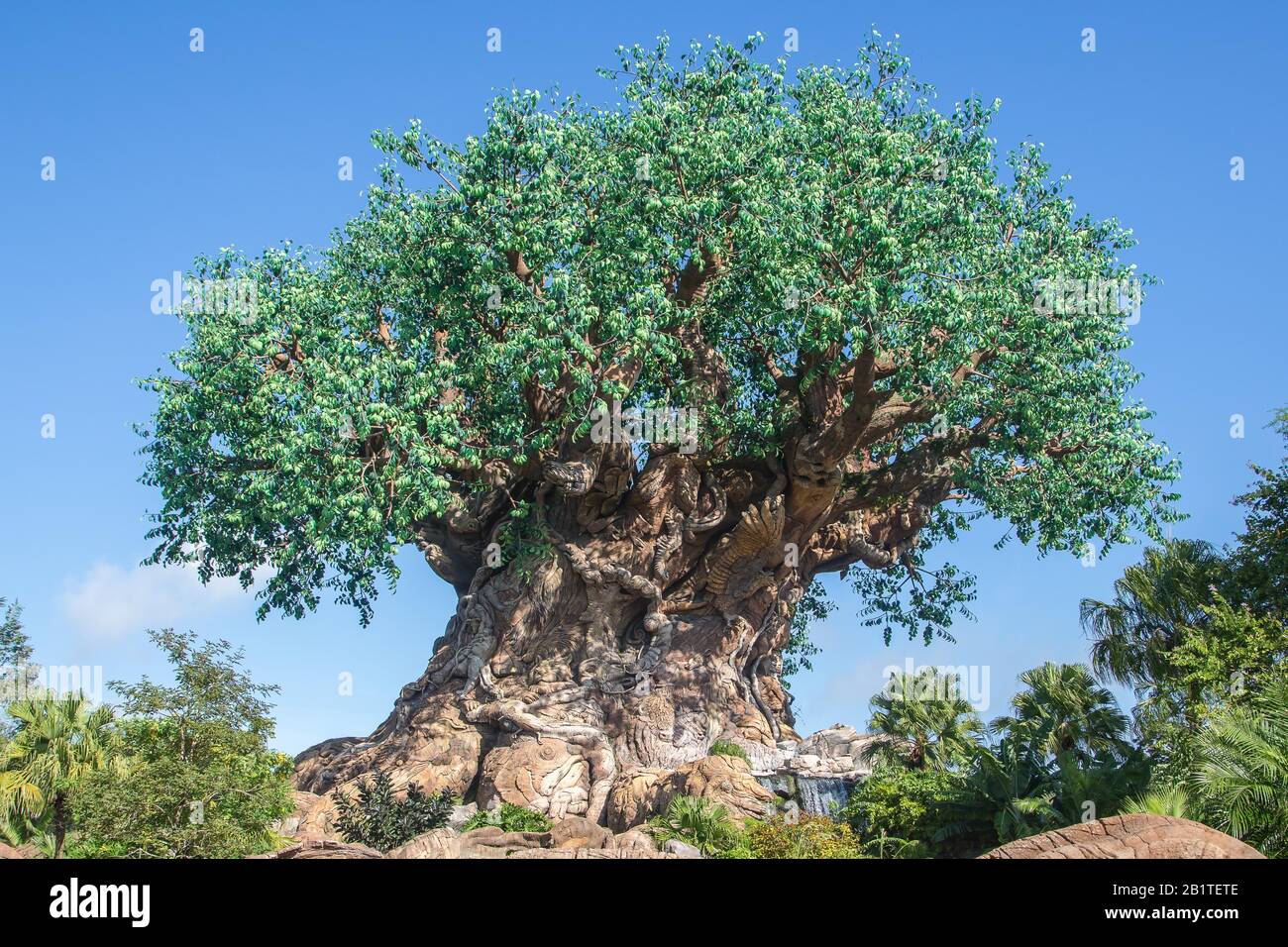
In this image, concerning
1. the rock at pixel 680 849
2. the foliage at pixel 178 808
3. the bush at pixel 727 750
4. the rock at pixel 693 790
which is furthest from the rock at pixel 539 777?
the foliage at pixel 178 808

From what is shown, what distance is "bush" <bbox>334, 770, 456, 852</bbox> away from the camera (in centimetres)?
2097

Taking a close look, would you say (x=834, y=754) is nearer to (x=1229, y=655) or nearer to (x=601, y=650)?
(x=601, y=650)

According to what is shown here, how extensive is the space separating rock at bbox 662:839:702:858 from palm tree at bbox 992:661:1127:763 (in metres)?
5.88

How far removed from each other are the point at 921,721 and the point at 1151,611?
6.98 m

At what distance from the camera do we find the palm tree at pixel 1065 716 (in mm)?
21656

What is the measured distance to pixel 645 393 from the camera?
25.8 meters

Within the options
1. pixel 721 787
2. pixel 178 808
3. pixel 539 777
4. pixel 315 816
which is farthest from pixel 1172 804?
pixel 315 816

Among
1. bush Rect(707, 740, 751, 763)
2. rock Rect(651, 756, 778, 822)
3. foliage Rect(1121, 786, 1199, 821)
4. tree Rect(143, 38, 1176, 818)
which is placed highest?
tree Rect(143, 38, 1176, 818)

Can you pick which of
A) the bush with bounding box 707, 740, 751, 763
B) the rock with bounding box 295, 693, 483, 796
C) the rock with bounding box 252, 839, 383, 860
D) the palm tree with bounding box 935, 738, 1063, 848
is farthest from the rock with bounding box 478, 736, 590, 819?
the palm tree with bounding box 935, 738, 1063, 848

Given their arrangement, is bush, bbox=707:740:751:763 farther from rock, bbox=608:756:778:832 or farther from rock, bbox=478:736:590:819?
rock, bbox=478:736:590:819

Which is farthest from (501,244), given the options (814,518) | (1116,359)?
(1116,359)
